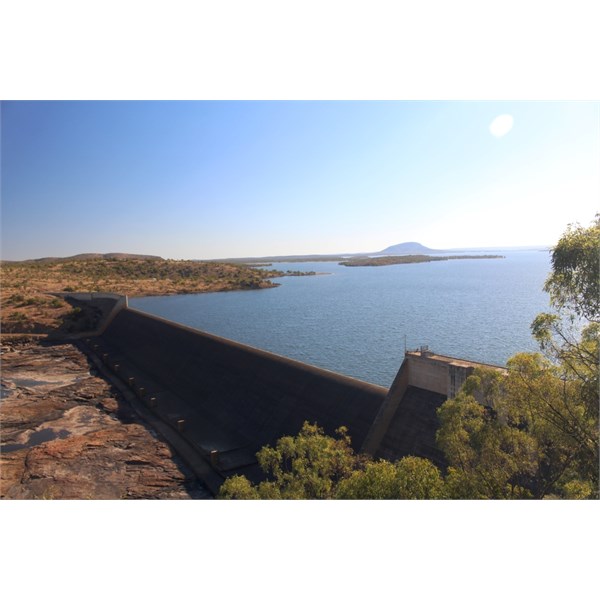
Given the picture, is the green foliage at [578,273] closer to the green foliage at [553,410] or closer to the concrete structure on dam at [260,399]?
the green foliage at [553,410]

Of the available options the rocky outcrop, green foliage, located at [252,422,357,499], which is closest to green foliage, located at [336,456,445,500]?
green foliage, located at [252,422,357,499]

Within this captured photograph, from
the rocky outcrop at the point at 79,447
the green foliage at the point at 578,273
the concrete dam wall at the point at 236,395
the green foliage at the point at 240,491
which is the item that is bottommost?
the rocky outcrop at the point at 79,447

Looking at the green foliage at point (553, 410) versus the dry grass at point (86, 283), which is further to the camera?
the dry grass at point (86, 283)

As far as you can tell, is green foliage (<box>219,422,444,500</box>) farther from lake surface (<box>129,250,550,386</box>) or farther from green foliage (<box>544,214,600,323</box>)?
lake surface (<box>129,250,550,386</box>)

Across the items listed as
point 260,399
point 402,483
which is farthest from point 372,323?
point 402,483

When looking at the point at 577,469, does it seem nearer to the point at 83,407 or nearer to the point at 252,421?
the point at 252,421

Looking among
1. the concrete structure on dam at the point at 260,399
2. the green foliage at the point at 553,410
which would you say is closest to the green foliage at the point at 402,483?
the green foliage at the point at 553,410

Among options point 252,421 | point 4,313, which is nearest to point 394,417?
point 252,421
